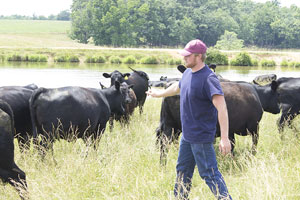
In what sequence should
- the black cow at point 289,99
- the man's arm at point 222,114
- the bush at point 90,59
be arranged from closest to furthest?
the man's arm at point 222,114
the black cow at point 289,99
the bush at point 90,59

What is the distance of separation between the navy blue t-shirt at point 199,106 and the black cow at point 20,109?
3.58 meters

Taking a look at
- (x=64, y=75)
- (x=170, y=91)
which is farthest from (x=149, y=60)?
(x=170, y=91)

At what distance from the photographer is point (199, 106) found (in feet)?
14.7

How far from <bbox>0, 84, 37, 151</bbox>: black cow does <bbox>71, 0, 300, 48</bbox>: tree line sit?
8299 centimetres

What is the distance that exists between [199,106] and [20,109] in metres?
3.86

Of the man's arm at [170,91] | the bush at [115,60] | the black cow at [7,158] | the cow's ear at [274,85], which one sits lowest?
the bush at [115,60]

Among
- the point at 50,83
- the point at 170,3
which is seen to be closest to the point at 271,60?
the point at 50,83

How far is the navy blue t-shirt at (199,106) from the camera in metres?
4.41

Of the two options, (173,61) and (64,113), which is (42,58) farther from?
(64,113)

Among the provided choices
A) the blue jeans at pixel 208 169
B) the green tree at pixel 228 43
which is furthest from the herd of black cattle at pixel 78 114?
the green tree at pixel 228 43

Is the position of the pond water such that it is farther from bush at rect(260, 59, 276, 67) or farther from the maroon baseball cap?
the maroon baseball cap

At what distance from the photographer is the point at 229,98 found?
7.02 m

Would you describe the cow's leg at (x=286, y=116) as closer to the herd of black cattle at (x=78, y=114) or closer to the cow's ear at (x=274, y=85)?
the cow's ear at (x=274, y=85)

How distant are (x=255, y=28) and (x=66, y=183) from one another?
118 m
